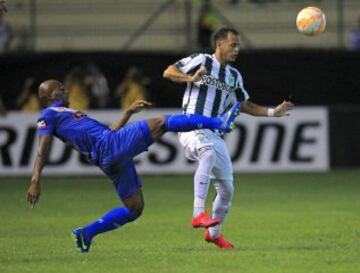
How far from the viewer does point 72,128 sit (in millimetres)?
10328

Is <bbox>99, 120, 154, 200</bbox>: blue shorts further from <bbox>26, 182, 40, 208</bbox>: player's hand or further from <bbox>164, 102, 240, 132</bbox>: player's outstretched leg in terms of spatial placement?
<bbox>26, 182, 40, 208</bbox>: player's hand

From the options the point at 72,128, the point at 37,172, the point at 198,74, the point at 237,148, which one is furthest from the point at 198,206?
the point at 237,148

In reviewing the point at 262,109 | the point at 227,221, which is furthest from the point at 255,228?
the point at 262,109

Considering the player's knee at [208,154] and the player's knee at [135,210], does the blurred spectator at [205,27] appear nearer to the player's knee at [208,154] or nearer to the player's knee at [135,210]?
the player's knee at [208,154]

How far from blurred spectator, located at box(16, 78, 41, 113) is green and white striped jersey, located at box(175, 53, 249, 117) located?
1076 cm

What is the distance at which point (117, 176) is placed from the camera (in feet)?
34.1

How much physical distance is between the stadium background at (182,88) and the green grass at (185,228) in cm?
5

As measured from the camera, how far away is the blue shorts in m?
10.2

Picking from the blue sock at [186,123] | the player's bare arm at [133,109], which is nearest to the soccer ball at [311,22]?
the blue sock at [186,123]

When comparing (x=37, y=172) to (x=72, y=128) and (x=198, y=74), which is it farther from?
(x=198, y=74)

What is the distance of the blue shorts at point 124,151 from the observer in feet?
33.4

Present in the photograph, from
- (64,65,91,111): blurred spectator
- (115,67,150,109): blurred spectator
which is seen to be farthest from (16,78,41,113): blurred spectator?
(115,67,150,109): blurred spectator

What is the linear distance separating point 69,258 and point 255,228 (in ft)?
11.7

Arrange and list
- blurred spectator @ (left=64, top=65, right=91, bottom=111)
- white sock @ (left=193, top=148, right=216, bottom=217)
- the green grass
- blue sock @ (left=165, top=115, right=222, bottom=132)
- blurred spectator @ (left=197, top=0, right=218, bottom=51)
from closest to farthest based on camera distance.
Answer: the green grass → blue sock @ (left=165, top=115, right=222, bottom=132) → white sock @ (left=193, top=148, right=216, bottom=217) → blurred spectator @ (left=64, top=65, right=91, bottom=111) → blurred spectator @ (left=197, top=0, right=218, bottom=51)
